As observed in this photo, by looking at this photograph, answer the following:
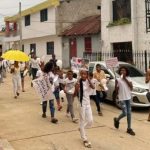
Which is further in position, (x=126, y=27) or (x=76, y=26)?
→ (x=76, y=26)

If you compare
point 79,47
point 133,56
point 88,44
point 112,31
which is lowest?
point 133,56

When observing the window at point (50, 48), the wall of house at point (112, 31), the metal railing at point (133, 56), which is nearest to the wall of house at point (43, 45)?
the window at point (50, 48)

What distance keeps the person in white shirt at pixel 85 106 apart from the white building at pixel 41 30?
24412mm

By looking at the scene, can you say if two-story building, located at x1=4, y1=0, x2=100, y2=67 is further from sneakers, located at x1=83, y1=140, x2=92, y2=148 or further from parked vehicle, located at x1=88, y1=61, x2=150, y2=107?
sneakers, located at x1=83, y1=140, x2=92, y2=148

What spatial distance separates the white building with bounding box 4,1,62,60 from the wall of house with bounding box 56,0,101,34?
21.5 inches

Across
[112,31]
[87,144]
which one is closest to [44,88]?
[87,144]

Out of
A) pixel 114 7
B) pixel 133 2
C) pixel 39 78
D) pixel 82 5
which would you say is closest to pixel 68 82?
pixel 39 78

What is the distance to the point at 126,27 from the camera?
22.0 metres

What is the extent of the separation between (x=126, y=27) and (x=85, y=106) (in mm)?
14305

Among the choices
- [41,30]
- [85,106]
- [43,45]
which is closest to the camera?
[85,106]

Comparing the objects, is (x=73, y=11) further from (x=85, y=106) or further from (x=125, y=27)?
(x=85, y=106)

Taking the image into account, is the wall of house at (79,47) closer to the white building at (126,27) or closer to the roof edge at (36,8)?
the roof edge at (36,8)

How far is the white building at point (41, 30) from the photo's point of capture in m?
33.1

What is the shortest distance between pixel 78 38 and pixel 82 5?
12.4ft
